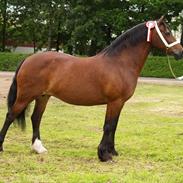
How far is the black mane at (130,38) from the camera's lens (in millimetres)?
7531

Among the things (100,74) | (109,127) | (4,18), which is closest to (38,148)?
(109,127)

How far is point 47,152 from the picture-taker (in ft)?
25.8

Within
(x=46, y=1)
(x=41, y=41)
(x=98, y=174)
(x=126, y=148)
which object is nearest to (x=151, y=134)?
(x=126, y=148)

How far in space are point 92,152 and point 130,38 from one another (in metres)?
2.03

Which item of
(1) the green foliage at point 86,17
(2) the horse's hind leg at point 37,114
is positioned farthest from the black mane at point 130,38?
(1) the green foliage at point 86,17

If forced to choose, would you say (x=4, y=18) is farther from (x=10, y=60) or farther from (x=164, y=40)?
(x=164, y=40)

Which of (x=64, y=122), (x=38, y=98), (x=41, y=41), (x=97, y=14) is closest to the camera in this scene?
(x=38, y=98)

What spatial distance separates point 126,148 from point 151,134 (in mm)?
1696

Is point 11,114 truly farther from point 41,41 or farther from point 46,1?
point 41,41

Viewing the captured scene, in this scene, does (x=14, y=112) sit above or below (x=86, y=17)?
above

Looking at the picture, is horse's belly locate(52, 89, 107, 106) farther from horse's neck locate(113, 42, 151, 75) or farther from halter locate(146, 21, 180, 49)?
halter locate(146, 21, 180, 49)

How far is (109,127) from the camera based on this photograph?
751 cm

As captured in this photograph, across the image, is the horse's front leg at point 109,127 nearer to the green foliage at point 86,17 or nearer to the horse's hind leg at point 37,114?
the horse's hind leg at point 37,114

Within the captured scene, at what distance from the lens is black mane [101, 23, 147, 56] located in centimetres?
753
